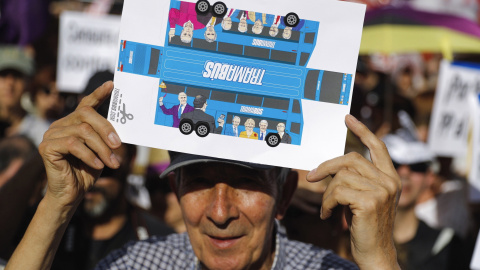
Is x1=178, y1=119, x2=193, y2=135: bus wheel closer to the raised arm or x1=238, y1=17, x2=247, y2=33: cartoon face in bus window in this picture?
the raised arm

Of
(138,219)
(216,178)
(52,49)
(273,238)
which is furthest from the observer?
(52,49)

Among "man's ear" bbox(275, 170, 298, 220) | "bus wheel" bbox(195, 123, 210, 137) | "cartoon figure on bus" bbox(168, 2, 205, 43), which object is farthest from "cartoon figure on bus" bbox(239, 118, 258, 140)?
"man's ear" bbox(275, 170, 298, 220)

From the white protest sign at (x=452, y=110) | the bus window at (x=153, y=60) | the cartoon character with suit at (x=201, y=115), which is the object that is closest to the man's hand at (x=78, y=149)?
the bus window at (x=153, y=60)

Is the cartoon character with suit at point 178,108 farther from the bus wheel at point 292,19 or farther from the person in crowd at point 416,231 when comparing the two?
the person in crowd at point 416,231

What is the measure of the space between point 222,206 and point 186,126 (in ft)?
1.23

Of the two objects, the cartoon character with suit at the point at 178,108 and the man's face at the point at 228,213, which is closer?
the cartoon character with suit at the point at 178,108

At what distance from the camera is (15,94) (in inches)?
264

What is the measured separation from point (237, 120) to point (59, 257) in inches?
80.3

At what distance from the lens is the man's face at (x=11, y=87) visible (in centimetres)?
659

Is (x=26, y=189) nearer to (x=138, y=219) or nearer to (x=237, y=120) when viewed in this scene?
(x=138, y=219)

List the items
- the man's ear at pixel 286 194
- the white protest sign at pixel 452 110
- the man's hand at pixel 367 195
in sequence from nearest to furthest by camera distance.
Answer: the man's hand at pixel 367 195
the man's ear at pixel 286 194
the white protest sign at pixel 452 110

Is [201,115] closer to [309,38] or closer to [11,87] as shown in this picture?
[309,38]

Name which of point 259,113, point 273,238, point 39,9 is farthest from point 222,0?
point 39,9

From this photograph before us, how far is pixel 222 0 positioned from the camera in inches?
87.3
